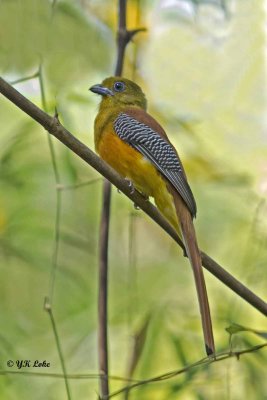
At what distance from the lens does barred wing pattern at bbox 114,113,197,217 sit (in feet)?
10.1

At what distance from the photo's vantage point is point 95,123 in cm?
347

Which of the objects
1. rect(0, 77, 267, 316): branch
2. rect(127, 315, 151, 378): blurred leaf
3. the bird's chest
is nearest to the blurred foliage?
rect(127, 315, 151, 378): blurred leaf

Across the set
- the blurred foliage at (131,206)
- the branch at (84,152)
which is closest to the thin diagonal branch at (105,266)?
the blurred foliage at (131,206)

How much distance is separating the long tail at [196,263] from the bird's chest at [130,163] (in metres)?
0.11

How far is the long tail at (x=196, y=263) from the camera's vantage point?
2.43 m

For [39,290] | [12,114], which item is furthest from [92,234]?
[12,114]

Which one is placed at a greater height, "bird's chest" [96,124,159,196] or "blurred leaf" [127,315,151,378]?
"bird's chest" [96,124,159,196]

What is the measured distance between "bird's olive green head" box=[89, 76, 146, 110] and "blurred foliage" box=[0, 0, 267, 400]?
70mm

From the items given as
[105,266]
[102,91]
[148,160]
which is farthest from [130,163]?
[102,91]

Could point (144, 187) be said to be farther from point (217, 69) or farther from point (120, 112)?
point (217, 69)

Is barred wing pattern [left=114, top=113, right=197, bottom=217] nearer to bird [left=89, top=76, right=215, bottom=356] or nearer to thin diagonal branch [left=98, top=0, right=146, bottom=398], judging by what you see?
bird [left=89, top=76, right=215, bottom=356]

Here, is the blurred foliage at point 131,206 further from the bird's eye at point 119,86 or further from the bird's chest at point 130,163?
the bird's chest at point 130,163

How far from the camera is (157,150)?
3197 millimetres

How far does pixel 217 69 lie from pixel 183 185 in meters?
1.05
